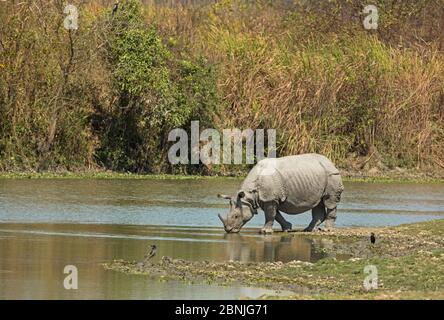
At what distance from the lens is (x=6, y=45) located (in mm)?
34188

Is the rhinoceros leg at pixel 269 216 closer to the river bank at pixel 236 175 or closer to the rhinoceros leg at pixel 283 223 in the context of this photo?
the rhinoceros leg at pixel 283 223

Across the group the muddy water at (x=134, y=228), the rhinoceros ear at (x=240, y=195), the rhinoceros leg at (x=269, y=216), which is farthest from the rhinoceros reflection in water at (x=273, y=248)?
the rhinoceros ear at (x=240, y=195)

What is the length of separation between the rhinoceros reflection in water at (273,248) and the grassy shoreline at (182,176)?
10155mm

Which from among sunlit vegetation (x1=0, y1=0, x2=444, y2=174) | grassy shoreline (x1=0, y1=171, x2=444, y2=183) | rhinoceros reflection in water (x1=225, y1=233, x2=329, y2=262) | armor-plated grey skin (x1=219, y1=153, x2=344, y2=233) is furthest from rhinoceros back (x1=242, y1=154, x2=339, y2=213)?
sunlit vegetation (x1=0, y1=0, x2=444, y2=174)

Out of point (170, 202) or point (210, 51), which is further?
point (210, 51)

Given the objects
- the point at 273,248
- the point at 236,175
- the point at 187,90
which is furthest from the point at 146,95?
the point at 273,248

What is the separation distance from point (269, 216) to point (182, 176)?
34.4 feet

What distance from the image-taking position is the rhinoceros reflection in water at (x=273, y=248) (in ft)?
66.3

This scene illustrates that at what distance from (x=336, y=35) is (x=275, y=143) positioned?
6611 millimetres

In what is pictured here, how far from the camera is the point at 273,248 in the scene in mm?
21453

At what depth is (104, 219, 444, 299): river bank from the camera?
16.8m

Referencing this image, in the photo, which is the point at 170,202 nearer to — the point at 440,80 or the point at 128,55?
the point at 128,55

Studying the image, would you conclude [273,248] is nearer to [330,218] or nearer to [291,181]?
[291,181]
